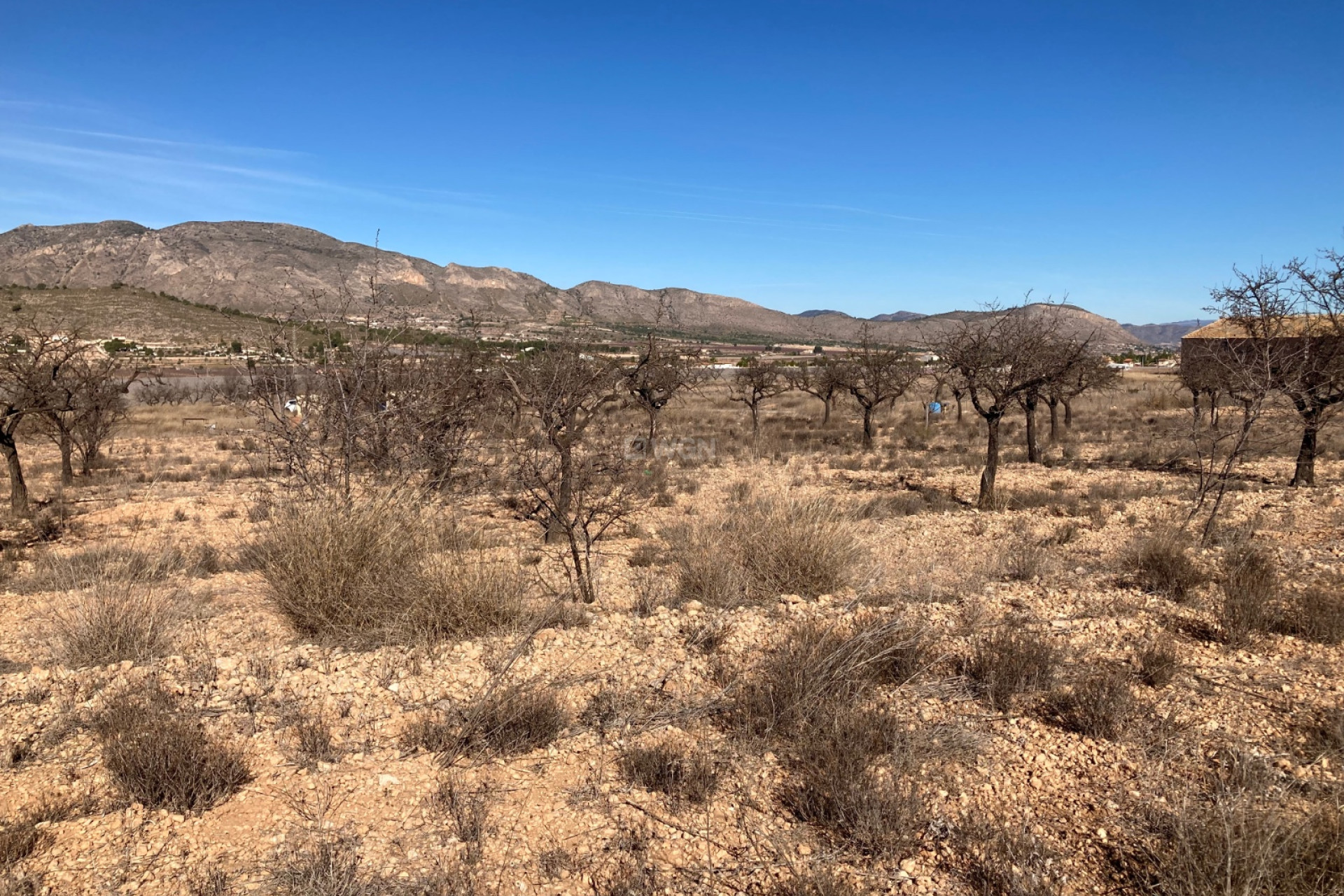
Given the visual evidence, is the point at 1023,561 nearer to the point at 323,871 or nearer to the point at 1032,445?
the point at 323,871

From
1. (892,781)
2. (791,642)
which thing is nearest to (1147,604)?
(791,642)

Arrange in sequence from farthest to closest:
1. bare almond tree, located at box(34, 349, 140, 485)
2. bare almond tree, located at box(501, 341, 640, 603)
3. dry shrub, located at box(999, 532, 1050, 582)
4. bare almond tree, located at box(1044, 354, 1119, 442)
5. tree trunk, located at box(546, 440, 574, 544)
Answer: bare almond tree, located at box(1044, 354, 1119, 442) → bare almond tree, located at box(34, 349, 140, 485) → dry shrub, located at box(999, 532, 1050, 582) → tree trunk, located at box(546, 440, 574, 544) → bare almond tree, located at box(501, 341, 640, 603)

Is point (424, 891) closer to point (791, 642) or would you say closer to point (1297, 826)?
point (791, 642)

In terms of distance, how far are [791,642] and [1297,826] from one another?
2524 mm

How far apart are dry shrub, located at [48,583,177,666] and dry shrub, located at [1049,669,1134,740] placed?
5655 mm

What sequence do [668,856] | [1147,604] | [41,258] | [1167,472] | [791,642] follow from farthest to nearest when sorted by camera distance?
[41,258] → [1167,472] → [1147,604] → [791,642] → [668,856]

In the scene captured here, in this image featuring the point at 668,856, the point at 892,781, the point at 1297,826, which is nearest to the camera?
the point at 1297,826

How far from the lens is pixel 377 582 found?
206 inches

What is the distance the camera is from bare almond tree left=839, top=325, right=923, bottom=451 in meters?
21.8

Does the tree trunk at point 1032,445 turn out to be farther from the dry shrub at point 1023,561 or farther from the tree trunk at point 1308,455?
the dry shrub at point 1023,561

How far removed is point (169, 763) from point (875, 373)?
829 inches

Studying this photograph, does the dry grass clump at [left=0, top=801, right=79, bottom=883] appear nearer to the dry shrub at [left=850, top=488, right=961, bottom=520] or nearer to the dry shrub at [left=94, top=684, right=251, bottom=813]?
the dry shrub at [left=94, top=684, right=251, bottom=813]

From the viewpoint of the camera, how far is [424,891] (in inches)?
102

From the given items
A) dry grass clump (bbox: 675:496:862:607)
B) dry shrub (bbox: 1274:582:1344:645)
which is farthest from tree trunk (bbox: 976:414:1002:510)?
dry shrub (bbox: 1274:582:1344:645)
